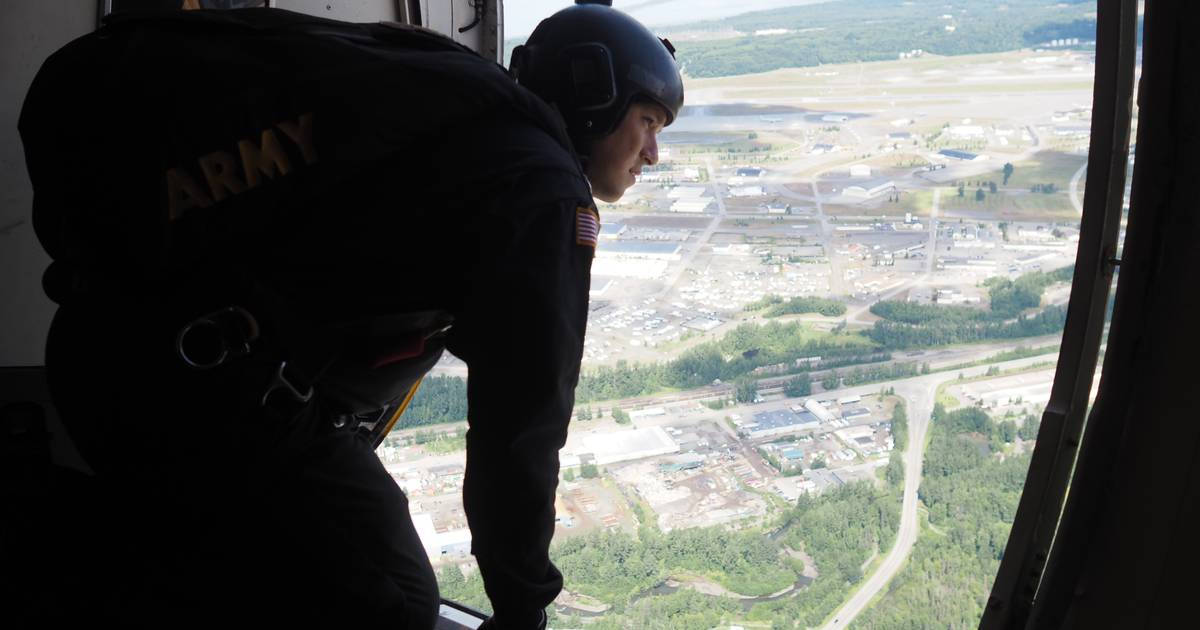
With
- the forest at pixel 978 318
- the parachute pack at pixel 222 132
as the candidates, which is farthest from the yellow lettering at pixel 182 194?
the forest at pixel 978 318

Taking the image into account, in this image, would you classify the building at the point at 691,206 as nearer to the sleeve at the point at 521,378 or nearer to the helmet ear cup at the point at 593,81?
the helmet ear cup at the point at 593,81

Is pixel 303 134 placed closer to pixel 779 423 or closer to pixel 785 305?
pixel 779 423

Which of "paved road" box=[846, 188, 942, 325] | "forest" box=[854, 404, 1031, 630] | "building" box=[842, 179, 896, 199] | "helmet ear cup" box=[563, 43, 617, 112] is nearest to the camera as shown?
"helmet ear cup" box=[563, 43, 617, 112]

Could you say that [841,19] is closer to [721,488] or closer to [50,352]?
[721,488]

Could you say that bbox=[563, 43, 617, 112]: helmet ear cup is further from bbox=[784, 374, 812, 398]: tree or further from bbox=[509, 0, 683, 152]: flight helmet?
bbox=[784, 374, 812, 398]: tree

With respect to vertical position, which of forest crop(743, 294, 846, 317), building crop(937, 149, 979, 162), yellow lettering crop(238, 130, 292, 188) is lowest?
forest crop(743, 294, 846, 317)

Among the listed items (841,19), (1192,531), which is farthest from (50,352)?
(841,19)

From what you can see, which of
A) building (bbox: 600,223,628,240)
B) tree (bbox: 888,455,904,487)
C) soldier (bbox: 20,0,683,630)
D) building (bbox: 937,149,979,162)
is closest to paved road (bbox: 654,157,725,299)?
building (bbox: 600,223,628,240)

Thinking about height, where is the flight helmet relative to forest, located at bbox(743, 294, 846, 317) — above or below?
above
